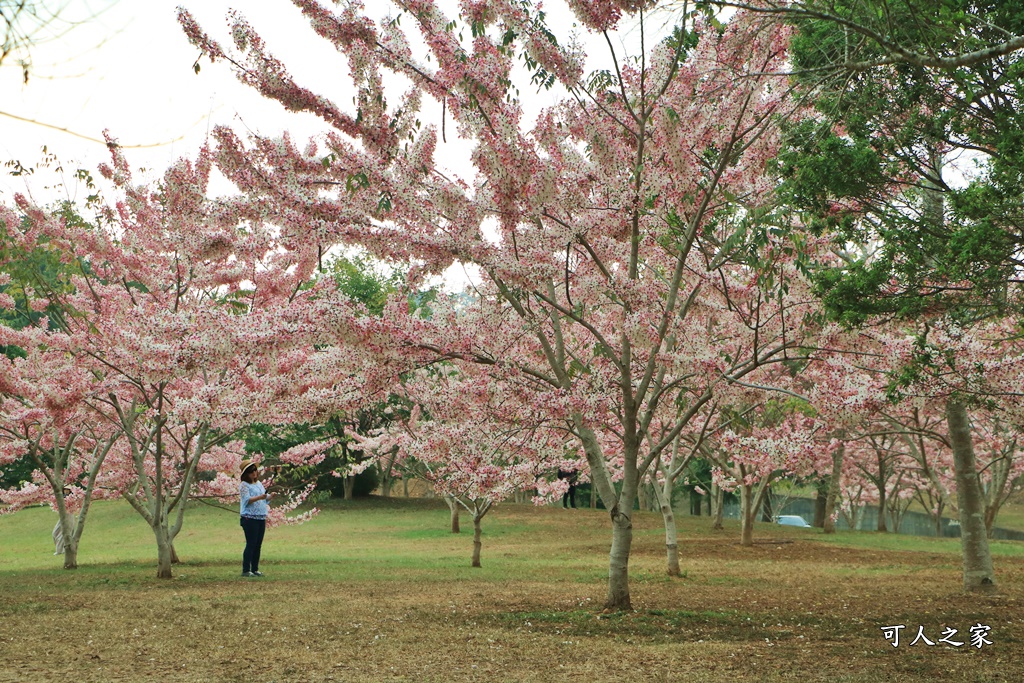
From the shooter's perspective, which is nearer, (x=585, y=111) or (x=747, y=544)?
(x=585, y=111)

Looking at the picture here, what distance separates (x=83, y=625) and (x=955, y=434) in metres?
9.23

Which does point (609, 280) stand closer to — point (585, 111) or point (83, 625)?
point (585, 111)

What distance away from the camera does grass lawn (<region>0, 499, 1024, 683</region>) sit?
17.9 ft

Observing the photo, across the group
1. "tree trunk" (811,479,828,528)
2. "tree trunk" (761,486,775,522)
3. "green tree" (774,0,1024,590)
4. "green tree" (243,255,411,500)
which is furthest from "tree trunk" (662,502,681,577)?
"tree trunk" (761,486,775,522)

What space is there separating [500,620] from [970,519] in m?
5.99

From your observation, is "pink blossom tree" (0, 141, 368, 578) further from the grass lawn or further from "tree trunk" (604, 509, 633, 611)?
"tree trunk" (604, 509, 633, 611)

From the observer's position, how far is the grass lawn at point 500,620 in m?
5.45

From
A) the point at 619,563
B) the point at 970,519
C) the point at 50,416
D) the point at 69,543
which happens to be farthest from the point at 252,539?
the point at 970,519

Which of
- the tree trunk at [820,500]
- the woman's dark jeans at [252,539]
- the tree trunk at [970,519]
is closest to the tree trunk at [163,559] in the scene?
the woman's dark jeans at [252,539]

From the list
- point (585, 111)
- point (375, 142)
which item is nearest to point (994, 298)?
point (585, 111)

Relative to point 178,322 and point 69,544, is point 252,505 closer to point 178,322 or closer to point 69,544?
point 178,322

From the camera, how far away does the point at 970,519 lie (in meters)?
10.1

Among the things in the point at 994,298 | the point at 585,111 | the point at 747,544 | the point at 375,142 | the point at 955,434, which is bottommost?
the point at 747,544

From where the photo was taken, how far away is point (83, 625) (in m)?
7.30
